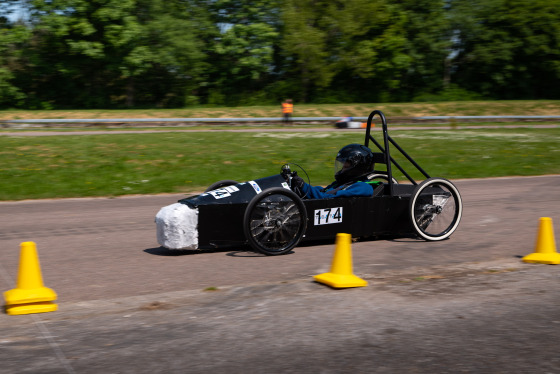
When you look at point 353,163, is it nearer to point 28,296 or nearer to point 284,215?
point 284,215

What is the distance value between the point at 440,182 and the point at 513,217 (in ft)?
7.26

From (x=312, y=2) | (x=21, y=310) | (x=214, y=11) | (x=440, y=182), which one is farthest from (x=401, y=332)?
(x=214, y=11)

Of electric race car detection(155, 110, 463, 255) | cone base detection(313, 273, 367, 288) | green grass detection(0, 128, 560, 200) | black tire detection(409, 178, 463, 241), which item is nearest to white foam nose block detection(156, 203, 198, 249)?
electric race car detection(155, 110, 463, 255)

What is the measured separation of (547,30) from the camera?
4516cm

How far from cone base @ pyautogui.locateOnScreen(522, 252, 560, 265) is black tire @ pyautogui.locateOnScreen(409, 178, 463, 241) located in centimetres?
124

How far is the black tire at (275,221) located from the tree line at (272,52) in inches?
1319

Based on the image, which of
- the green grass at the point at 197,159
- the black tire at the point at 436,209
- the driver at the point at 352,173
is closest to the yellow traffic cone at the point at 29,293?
the driver at the point at 352,173

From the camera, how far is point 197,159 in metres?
15.3

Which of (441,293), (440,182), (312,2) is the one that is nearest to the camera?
(441,293)

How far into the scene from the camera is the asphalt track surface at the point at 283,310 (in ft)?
13.4

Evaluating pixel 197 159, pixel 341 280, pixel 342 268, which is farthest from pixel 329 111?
pixel 341 280

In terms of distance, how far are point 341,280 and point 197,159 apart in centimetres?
1001

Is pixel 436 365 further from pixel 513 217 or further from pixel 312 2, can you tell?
pixel 312 2

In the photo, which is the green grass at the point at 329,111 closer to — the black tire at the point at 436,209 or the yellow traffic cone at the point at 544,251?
the black tire at the point at 436,209
